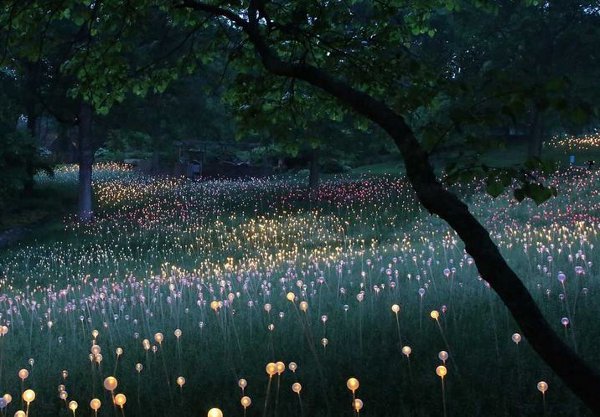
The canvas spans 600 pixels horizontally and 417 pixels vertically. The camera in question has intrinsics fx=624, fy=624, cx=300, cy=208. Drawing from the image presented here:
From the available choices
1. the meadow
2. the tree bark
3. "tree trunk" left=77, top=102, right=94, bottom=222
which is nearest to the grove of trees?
the tree bark

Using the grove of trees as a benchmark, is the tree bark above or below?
below

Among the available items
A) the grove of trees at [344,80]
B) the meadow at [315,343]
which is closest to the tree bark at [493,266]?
the grove of trees at [344,80]

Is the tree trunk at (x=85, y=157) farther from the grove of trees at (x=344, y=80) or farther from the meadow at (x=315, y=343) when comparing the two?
the grove of trees at (x=344, y=80)

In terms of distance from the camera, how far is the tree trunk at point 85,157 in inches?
817

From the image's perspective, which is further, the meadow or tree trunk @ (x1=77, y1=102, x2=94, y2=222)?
tree trunk @ (x1=77, y1=102, x2=94, y2=222)

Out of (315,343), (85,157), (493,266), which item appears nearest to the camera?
(493,266)

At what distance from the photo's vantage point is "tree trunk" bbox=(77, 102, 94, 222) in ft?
68.1

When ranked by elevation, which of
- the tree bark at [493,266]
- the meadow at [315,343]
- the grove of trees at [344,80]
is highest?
the grove of trees at [344,80]

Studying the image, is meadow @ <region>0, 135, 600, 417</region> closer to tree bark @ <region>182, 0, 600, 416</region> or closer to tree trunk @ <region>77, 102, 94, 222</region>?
tree bark @ <region>182, 0, 600, 416</region>

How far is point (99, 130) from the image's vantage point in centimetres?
2220

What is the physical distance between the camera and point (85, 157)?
→ 20969mm

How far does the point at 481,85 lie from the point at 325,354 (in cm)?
292

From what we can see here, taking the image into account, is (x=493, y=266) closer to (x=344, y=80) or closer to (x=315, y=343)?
(x=315, y=343)

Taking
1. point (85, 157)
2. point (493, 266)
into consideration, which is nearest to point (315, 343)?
point (493, 266)
